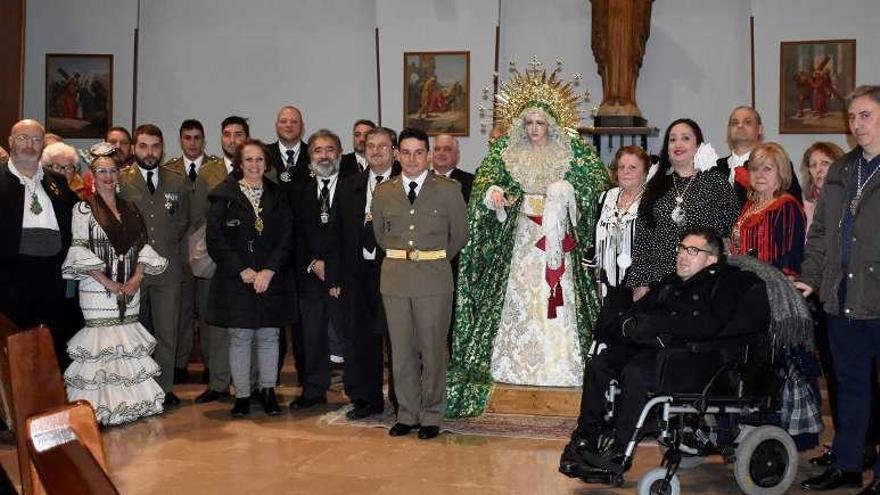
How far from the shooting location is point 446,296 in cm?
555

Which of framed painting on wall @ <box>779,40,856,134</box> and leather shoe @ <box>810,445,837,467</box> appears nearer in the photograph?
leather shoe @ <box>810,445,837,467</box>

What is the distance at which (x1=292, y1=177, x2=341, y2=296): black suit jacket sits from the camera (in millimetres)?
6156

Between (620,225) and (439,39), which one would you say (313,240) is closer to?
(620,225)

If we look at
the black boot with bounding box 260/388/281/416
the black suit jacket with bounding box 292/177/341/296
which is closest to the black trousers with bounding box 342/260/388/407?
the black suit jacket with bounding box 292/177/341/296

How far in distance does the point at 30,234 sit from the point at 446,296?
2.23m

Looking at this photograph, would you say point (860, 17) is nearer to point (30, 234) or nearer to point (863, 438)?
point (863, 438)

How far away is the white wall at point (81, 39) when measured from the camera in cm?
1038

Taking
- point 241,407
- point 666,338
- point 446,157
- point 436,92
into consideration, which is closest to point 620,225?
point 666,338

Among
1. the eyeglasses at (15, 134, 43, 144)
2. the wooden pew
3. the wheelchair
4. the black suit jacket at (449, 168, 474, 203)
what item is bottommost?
the wheelchair

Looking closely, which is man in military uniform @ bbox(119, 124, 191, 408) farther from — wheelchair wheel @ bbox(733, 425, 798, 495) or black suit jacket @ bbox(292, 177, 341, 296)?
wheelchair wheel @ bbox(733, 425, 798, 495)

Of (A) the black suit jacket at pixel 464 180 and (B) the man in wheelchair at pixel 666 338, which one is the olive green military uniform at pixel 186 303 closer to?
(A) the black suit jacket at pixel 464 180

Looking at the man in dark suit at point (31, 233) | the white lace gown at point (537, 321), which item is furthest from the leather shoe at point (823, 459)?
the man in dark suit at point (31, 233)

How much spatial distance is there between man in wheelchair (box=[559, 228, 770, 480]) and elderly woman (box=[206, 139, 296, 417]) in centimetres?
213

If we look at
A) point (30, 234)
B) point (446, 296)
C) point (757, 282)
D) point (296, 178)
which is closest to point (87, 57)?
point (296, 178)
